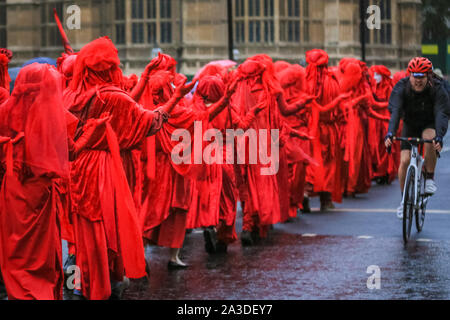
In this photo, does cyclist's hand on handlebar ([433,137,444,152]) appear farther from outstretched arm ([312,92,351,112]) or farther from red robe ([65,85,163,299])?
red robe ([65,85,163,299])

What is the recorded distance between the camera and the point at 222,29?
38.6 meters

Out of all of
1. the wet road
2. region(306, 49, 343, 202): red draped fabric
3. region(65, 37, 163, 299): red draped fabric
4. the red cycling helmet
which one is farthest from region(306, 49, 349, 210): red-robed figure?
region(65, 37, 163, 299): red draped fabric

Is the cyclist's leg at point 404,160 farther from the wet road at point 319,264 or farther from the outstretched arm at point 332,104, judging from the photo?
the outstretched arm at point 332,104

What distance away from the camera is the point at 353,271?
9.86 m

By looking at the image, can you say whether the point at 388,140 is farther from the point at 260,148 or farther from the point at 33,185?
the point at 33,185

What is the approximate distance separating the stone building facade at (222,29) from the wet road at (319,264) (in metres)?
24.9

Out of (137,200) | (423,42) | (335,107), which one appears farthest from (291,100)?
(423,42)

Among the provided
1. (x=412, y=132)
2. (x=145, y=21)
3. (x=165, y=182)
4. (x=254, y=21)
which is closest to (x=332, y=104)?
(x=412, y=132)

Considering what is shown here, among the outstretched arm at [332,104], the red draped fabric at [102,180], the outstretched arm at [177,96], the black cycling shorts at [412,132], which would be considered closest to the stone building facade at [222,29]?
the outstretched arm at [332,104]

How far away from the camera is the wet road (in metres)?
8.91

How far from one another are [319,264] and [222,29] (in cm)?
2881

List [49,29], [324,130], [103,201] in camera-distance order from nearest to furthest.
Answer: [103,201]
[324,130]
[49,29]

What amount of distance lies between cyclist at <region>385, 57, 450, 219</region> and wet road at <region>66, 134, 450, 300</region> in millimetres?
835
